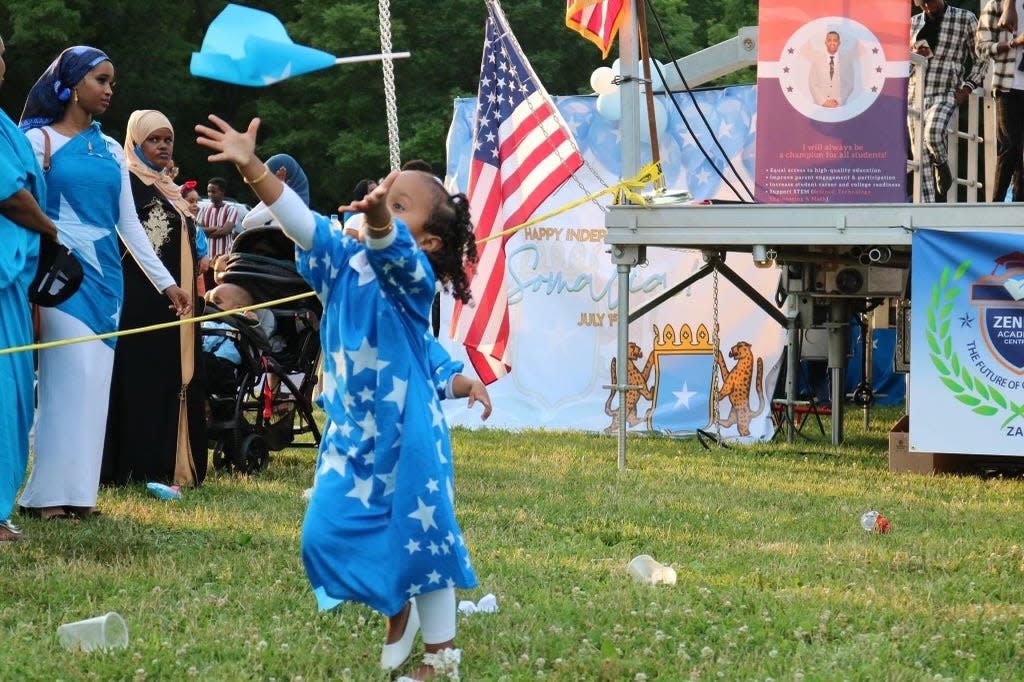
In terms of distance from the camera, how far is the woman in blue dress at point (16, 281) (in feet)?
18.5

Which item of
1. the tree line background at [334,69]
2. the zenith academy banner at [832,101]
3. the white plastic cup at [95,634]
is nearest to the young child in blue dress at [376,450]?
the white plastic cup at [95,634]

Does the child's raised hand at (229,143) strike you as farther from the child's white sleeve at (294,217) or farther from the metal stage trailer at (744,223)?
the metal stage trailer at (744,223)

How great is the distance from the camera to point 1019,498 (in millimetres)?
8156

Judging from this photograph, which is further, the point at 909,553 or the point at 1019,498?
the point at 1019,498

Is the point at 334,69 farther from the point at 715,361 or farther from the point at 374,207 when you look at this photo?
the point at 374,207

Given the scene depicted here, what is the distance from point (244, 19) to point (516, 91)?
6611mm

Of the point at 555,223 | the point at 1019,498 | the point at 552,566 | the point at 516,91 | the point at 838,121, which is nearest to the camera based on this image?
the point at 552,566

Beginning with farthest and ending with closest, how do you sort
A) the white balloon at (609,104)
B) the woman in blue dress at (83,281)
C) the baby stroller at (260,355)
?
1. the white balloon at (609,104)
2. the baby stroller at (260,355)
3. the woman in blue dress at (83,281)

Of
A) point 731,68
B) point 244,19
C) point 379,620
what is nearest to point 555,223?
point 731,68

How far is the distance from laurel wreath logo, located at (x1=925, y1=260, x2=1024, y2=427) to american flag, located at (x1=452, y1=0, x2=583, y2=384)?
252 centimetres

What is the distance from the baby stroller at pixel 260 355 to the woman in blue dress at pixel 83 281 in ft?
5.28

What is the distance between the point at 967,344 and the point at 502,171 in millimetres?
3291

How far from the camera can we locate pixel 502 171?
32.9 ft

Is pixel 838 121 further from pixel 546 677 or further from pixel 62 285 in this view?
pixel 546 677
